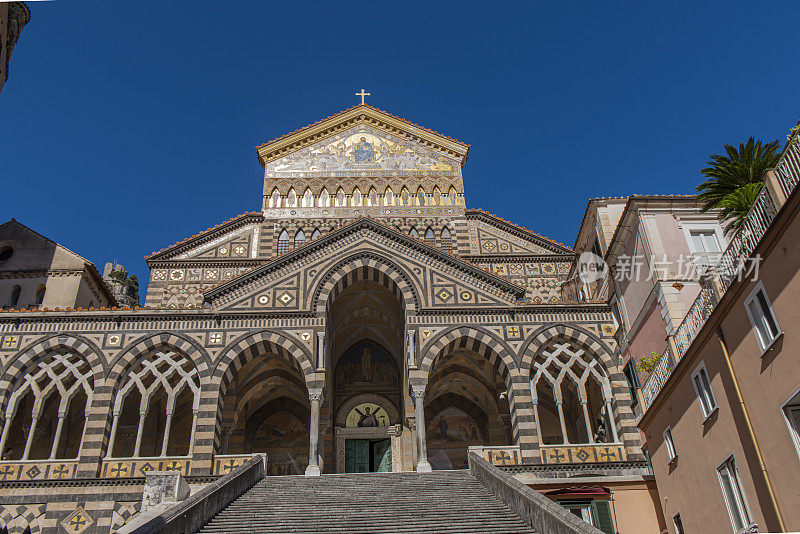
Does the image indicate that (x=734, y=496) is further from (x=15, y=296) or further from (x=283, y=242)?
(x=15, y=296)

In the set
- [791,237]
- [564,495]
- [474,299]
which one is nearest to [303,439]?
[474,299]

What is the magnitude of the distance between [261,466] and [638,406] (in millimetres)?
13369

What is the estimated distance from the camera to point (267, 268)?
26203mm

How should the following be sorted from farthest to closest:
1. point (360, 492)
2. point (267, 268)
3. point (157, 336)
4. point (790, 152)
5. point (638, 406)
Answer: point (267, 268)
point (157, 336)
point (638, 406)
point (360, 492)
point (790, 152)

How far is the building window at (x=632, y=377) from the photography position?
23.2m

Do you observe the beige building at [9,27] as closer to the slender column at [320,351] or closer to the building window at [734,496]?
the slender column at [320,351]

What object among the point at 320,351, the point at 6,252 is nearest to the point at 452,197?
the point at 320,351

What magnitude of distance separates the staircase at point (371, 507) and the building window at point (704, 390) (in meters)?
5.60

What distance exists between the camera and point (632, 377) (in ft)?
77.3

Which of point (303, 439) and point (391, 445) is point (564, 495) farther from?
point (303, 439)

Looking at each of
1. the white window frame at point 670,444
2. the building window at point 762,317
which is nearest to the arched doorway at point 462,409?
the white window frame at point 670,444

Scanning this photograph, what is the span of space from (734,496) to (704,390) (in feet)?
8.58

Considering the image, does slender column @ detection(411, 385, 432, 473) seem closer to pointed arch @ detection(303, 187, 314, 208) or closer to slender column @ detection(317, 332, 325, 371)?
slender column @ detection(317, 332, 325, 371)

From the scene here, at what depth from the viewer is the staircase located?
14.4 m
